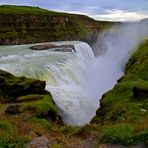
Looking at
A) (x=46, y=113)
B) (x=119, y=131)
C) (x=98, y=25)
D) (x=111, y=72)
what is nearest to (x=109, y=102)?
(x=46, y=113)

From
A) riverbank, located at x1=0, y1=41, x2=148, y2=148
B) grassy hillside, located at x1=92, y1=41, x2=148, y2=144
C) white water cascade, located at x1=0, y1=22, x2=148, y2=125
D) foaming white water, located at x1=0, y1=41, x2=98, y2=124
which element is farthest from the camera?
white water cascade, located at x1=0, y1=22, x2=148, y2=125

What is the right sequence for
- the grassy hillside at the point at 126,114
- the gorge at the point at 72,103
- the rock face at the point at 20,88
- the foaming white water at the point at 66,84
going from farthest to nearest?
1. the foaming white water at the point at 66,84
2. the rock face at the point at 20,88
3. the gorge at the point at 72,103
4. the grassy hillside at the point at 126,114

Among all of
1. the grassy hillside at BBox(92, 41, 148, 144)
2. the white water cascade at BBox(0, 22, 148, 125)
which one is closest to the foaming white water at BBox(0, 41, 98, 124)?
the white water cascade at BBox(0, 22, 148, 125)

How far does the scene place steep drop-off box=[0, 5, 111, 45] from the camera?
3383 inches

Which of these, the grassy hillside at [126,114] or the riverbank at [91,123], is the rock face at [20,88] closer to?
the riverbank at [91,123]

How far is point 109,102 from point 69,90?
11192 millimetres

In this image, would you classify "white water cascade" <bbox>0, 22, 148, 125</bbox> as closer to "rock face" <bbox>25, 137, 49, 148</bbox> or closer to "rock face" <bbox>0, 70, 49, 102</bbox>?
"rock face" <bbox>0, 70, 49, 102</bbox>

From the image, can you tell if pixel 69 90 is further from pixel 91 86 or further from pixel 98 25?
pixel 98 25

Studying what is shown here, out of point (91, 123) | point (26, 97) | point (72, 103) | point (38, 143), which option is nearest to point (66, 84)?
point (72, 103)

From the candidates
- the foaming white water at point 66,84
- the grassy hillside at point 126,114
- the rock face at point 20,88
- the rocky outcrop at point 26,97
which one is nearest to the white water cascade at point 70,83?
the foaming white water at point 66,84

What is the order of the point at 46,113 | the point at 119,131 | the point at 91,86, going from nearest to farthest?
1. the point at 119,131
2. the point at 46,113
3. the point at 91,86

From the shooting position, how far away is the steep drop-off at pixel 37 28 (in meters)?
85.9

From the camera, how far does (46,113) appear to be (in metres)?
22.3

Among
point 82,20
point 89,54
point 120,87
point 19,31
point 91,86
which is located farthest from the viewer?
point 82,20
